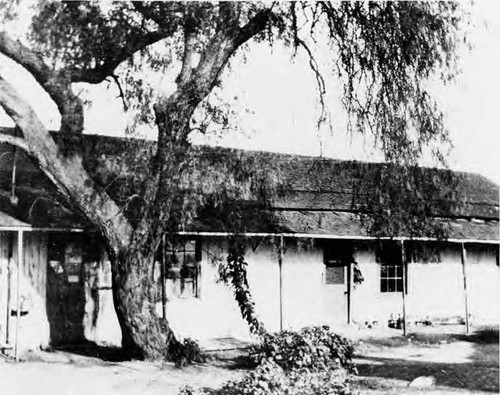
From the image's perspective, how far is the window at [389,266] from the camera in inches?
734

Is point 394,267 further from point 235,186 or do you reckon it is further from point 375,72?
point 375,72

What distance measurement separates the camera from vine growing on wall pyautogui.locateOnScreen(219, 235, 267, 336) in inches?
514

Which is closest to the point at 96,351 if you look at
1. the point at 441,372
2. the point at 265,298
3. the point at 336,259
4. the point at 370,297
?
the point at 265,298

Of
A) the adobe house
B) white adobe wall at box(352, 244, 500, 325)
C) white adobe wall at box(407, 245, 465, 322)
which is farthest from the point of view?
white adobe wall at box(407, 245, 465, 322)

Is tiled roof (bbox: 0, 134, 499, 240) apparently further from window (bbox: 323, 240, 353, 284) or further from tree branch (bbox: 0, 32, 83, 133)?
window (bbox: 323, 240, 353, 284)

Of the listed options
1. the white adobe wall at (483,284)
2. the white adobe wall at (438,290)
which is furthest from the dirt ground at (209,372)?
the white adobe wall at (483,284)

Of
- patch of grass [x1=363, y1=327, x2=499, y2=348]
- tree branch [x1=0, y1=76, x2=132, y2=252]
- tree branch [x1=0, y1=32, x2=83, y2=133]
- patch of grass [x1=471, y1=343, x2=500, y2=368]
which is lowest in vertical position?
patch of grass [x1=363, y1=327, x2=499, y2=348]

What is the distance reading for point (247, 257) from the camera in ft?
53.1

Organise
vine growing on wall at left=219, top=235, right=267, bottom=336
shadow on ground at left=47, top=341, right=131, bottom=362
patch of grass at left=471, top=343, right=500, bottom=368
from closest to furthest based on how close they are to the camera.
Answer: shadow on ground at left=47, top=341, right=131, bottom=362, patch of grass at left=471, top=343, right=500, bottom=368, vine growing on wall at left=219, top=235, right=267, bottom=336

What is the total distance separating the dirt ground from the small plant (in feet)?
0.65

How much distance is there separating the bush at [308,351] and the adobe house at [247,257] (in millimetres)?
2950

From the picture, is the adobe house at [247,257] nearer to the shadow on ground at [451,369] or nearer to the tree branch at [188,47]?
the tree branch at [188,47]

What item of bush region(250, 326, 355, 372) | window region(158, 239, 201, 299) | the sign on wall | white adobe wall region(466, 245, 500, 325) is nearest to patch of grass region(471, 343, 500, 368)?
bush region(250, 326, 355, 372)

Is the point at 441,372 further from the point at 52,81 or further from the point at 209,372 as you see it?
the point at 52,81
